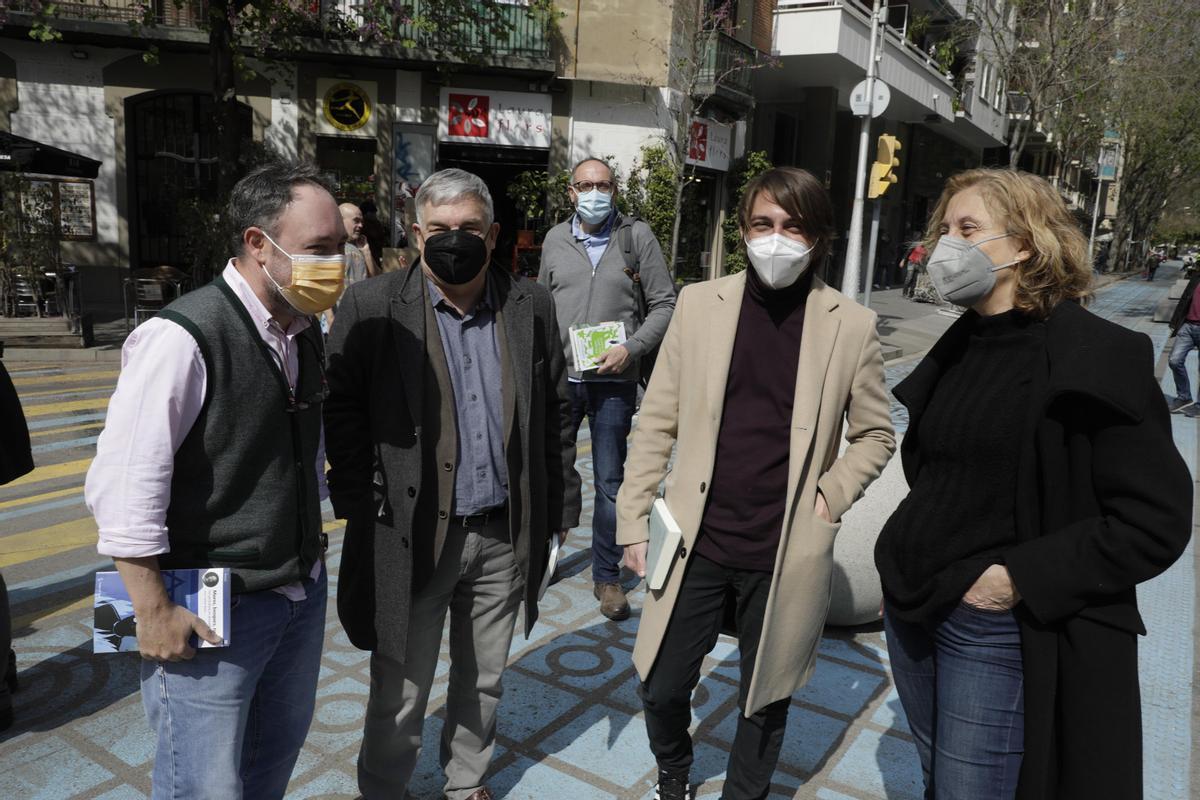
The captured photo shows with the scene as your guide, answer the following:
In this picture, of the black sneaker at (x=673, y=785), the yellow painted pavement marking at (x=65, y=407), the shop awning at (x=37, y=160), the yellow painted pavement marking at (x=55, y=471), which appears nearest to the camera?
the black sneaker at (x=673, y=785)

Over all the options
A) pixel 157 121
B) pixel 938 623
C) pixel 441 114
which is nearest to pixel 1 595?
pixel 938 623

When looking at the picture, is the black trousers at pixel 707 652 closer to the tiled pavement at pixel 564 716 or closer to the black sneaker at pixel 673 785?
the black sneaker at pixel 673 785

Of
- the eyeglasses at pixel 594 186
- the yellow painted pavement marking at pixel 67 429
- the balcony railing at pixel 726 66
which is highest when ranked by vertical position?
the balcony railing at pixel 726 66

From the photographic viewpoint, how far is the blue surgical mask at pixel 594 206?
448 centimetres

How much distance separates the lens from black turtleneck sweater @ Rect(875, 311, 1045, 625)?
210cm

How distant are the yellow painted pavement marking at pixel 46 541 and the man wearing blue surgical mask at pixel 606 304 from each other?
10.4ft

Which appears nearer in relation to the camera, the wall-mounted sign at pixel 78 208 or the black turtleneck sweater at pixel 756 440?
the black turtleneck sweater at pixel 756 440

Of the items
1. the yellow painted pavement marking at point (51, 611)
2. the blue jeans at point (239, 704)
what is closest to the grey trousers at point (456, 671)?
the blue jeans at point (239, 704)

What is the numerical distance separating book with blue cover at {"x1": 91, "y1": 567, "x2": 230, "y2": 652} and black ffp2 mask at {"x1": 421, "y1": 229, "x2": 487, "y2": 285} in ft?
3.52

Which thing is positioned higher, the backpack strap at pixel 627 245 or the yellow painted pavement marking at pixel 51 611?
the backpack strap at pixel 627 245

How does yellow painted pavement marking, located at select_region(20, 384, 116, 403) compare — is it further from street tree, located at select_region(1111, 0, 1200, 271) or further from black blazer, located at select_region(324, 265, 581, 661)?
street tree, located at select_region(1111, 0, 1200, 271)

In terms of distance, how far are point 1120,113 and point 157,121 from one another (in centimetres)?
2895

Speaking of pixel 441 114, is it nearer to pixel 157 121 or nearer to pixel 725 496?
pixel 157 121

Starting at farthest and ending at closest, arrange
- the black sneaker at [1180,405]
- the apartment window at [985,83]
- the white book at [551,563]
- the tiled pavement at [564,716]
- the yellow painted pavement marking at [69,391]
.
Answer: the apartment window at [985,83] < the black sneaker at [1180,405] < the yellow painted pavement marking at [69,391] < the tiled pavement at [564,716] < the white book at [551,563]
